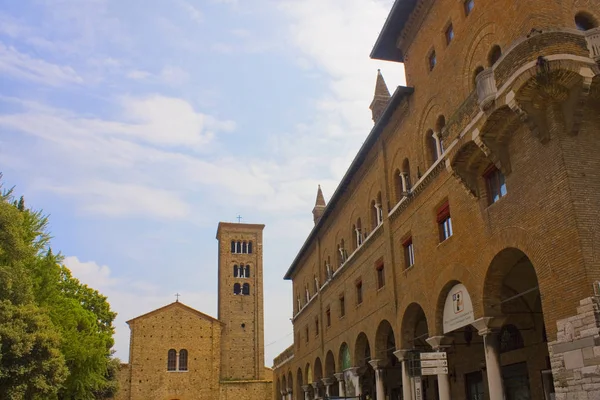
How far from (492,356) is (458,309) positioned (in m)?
2.00

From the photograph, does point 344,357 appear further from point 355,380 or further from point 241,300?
point 241,300

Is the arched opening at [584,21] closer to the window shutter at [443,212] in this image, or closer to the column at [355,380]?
the window shutter at [443,212]

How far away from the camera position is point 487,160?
1403cm

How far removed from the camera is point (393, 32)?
67.3 feet

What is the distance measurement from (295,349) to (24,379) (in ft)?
64.7

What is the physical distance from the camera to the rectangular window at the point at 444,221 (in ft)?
55.0

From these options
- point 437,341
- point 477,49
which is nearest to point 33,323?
point 437,341

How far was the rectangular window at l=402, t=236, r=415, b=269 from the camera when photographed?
64.4 feet

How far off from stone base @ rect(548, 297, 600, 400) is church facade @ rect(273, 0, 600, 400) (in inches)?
1.1

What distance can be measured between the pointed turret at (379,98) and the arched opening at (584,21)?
13.2 meters

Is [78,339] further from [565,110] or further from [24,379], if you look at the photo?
[565,110]

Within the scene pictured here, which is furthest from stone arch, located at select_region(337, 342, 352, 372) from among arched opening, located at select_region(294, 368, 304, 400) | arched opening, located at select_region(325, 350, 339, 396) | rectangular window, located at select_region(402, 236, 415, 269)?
arched opening, located at select_region(294, 368, 304, 400)

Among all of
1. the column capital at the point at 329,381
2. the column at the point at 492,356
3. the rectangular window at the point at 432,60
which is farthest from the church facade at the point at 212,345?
the column at the point at 492,356

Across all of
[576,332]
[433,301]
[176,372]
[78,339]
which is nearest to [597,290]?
[576,332]
